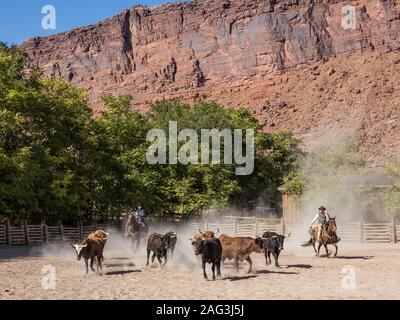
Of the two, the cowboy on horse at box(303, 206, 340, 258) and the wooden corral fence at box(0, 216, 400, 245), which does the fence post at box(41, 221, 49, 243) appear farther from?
the cowboy on horse at box(303, 206, 340, 258)

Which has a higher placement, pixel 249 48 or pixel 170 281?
pixel 249 48

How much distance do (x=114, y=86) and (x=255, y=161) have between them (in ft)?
384

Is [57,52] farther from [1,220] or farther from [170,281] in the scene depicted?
[170,281]

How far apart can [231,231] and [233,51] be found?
123 meters

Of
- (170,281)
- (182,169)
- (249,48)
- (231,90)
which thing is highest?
(249,48)

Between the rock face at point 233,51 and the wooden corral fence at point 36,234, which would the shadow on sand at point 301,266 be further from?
the rock face at point 233,51

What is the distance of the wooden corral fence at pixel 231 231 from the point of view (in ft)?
97.4

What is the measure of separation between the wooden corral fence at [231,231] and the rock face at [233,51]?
8138 cm

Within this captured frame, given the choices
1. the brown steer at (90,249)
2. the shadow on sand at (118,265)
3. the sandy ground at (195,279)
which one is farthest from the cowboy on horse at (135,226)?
the brown steer at (90,249)

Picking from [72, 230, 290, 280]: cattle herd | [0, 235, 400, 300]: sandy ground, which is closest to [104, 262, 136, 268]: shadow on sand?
[0, 235, 400, 300]: sandy ground

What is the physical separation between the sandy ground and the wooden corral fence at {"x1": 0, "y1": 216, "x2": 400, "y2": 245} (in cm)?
573

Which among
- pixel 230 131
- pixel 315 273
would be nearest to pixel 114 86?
pixel 230 131

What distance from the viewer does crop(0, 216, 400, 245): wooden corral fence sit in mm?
29680
